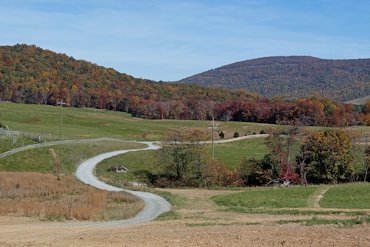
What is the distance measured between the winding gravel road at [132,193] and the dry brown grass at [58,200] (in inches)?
29.8

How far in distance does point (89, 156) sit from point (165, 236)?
57.9m

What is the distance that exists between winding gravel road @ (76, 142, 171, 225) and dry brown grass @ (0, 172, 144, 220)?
0.76 m

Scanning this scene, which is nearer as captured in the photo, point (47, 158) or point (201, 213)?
point (201, 213)

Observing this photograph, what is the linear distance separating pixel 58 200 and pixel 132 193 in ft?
26.8

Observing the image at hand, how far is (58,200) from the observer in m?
40.9

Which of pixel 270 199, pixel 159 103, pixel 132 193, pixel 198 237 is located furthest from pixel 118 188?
pixel 159 103

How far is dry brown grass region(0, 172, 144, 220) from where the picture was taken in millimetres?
32500

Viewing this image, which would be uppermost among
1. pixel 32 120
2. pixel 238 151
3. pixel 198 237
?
pixel 32 120

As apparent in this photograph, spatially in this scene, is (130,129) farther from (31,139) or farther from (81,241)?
(81,241)

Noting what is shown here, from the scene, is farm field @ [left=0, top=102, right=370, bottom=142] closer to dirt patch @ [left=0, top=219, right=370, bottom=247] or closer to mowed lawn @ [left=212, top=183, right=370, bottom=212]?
mowed lawn @ [left=212, top=183, right=370, bottom=212]

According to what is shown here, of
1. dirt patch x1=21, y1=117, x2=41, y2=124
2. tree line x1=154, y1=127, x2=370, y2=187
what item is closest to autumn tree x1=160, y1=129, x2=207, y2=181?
tree line x1=154, y1=127, x2=370, y2=187

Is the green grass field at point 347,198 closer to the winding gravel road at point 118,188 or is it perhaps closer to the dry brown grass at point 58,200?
the winding gravel road at point 118,188

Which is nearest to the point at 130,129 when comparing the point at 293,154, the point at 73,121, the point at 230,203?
the point at 73,121

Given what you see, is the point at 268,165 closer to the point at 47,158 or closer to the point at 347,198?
the point at 347,198
